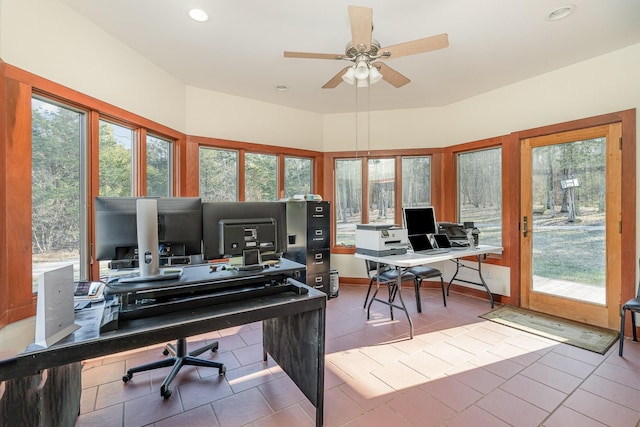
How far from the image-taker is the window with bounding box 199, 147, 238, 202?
13.5 ft

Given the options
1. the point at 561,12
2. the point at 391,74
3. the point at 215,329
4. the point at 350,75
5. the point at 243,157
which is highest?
the point at 561,12

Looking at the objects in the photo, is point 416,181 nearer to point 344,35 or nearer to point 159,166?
point 344,35

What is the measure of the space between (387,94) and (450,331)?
122 inches

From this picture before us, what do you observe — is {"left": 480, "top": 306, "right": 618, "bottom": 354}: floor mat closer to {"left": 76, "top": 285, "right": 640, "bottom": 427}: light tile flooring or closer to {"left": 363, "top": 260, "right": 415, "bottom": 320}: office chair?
{"left": 76, "top": 285, "right": 640, "bottom": 427}: light tile flooring

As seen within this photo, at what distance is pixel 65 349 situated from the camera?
1169mm

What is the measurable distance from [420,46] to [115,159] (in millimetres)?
2961

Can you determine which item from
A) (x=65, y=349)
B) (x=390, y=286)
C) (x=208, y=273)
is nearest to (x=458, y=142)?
(x=390, y=286)

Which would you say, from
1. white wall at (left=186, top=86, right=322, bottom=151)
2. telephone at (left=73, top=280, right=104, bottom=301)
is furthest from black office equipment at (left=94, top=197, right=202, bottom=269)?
white wall at (left=186, top=86, right=322, bottom=151)

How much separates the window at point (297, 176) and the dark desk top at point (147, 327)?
3.20 metres

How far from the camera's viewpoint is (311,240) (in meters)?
4.18

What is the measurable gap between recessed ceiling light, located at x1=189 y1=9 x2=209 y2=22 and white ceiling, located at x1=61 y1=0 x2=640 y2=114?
0.05 meters

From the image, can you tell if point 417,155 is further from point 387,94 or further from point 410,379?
point 410,379

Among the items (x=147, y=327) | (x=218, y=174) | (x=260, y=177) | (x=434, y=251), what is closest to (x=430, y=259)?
(x=434, y=251)

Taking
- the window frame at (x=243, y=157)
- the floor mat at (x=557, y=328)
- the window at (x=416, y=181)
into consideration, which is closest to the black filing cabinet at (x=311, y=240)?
the window frame at (x=243, y=157)
